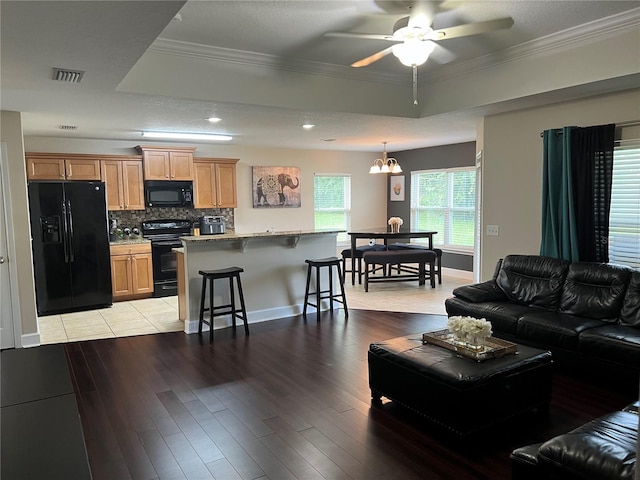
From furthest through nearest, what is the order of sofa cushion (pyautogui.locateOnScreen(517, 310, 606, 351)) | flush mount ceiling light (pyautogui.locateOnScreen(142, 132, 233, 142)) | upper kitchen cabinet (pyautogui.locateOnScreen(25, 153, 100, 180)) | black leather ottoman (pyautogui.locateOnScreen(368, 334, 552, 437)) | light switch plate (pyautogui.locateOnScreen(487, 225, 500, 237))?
flush mount ceiling light (pyautogui.locateOnScreen(142, 132, 233, 142)), upper kitchen cabinet (pyautogui.locateOnScreen(25, 153, 100, 180)), light switch plate (pyautogui.locateOnScreen(487, 225, 500, 237)), sofa cushion (pyautogui.locateOnScreen(517, 310, 606, 351)), black leather ottoman (pyautogui.locateOnScreen(368, 334, 552, 437))

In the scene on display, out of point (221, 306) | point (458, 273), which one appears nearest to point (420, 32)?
point (221, 306)

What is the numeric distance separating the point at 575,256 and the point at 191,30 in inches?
163

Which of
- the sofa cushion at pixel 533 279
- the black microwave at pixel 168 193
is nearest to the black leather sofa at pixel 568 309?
the sofa cushion at pixel 533 279

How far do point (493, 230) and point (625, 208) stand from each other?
4.80ft

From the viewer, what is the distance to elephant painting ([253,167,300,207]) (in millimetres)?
8305

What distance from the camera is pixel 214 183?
7668 millimetres

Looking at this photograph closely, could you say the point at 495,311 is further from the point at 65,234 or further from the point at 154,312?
the point at 65,234

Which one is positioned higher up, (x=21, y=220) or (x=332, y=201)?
(x=332, y=201)

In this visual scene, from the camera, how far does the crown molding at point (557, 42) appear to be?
3.60 m

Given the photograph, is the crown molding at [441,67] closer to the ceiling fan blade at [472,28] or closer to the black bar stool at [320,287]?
the ceiling fan blade at [472,28]

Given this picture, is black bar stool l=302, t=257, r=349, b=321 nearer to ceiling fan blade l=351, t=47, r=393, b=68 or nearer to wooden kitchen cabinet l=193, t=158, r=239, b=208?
wooden kitchen cabinet l=193, t=158, r=239, b=208

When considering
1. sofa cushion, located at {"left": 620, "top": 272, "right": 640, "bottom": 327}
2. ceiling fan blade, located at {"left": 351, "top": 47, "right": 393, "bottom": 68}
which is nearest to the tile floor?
sofa cushion, located at {"left": 620, "top": 272, "right": 640, "bottom": 327}

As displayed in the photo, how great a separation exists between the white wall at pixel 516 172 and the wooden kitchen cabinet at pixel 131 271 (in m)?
4.83

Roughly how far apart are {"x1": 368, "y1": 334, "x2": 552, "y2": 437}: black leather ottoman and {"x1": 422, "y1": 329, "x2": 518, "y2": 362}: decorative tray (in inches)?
1.4
